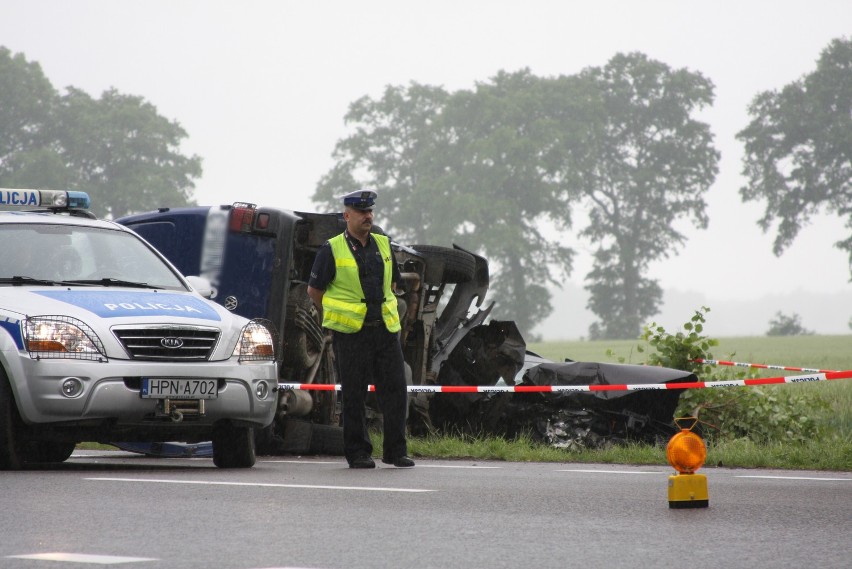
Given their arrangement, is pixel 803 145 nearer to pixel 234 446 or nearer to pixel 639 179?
pixel 639 179

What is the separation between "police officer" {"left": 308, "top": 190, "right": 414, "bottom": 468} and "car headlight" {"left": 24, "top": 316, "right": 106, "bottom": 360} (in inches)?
62.9

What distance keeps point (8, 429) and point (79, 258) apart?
1.59 m

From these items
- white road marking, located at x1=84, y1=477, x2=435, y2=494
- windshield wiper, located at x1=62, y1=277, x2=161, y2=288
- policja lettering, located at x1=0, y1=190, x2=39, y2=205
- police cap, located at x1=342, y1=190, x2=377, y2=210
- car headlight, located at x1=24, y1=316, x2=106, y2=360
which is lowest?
white road marking, located at x1=84, y1=477, x2=435, y2=494

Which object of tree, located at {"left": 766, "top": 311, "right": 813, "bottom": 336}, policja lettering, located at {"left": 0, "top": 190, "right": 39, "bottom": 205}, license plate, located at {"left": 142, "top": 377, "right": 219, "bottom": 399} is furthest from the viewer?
tree, located at {"left": 766, "top": 311, "right": 813, "bottom": 336}

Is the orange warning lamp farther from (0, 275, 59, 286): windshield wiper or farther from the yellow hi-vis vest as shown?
(0, 275, 59, 286): windshield wiper

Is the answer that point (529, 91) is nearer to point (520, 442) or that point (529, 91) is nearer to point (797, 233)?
point (797, 233)

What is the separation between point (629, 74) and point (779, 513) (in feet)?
238

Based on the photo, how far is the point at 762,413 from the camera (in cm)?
1260

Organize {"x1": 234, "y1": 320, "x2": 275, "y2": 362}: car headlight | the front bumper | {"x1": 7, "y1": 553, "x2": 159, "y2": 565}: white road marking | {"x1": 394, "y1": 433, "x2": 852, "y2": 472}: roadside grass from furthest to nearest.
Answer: {"x1": 394, "y1": 433, "x2": 852, "y2": 472}: roadside grass
{"x1": 234, "y1": 320, "x2": 275, "y2": 362}: car headlight
the front bumper
{"x1": 7, "y1": 553, "x2": 159, "y2": 565}: white road marking

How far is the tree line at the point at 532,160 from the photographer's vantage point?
70.1 metres

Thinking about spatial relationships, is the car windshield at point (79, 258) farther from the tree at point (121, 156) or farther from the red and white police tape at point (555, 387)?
the tree at point (121, 156)

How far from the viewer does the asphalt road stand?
5242mm

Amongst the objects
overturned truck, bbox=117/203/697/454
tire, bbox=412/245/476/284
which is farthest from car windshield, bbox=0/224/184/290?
tire, bbox=412/245/476/284

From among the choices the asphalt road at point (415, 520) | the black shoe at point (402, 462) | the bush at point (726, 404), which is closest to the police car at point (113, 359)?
the asphalt road at point (415, 520)
